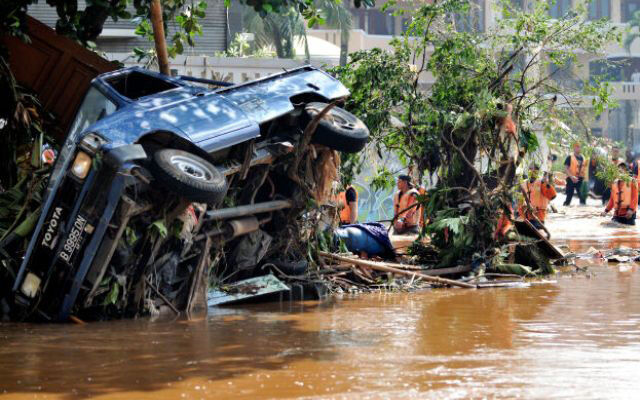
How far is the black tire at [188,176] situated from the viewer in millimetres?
8938

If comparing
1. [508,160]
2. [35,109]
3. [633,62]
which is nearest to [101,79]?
[35,109]

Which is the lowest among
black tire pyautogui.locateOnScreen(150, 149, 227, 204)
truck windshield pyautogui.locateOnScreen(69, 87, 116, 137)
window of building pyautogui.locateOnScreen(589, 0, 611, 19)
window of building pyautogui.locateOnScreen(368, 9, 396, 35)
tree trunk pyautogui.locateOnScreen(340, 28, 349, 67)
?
black tire pyautogui.locateOnScreen(150, 149, 227, 204)

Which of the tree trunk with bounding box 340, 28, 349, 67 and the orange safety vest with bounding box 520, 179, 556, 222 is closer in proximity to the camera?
the orange safety vest with bounding box 520, 179, 556, 222

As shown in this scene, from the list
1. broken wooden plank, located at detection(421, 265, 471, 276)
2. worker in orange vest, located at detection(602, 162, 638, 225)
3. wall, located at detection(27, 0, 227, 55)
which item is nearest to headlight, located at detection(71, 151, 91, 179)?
broken wooden plank, located at detection(421, 265, 471, 276)

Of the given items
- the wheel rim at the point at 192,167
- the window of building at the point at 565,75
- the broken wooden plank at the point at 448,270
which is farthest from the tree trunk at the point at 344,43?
the wheel rim at the point at 192,167

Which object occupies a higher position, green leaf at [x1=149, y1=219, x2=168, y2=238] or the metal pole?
the metal pole

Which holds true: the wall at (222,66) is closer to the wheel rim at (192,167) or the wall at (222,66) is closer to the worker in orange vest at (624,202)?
the worker in orange vest at (624,202)

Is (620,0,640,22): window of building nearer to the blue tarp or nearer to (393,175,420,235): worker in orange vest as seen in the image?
(393,175,420,235): worker in orange vest

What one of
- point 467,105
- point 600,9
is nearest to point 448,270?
point 467,105

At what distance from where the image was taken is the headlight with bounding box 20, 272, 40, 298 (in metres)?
9.21

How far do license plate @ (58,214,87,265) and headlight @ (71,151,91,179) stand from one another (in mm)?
356

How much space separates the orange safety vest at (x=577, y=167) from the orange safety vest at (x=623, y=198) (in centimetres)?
624

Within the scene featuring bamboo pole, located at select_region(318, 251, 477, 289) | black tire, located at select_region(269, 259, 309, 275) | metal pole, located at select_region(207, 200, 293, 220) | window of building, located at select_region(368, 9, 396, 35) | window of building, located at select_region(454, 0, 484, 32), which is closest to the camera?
metal pole, located at select_region(207, 200, 293, 220)

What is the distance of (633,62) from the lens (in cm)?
6219
